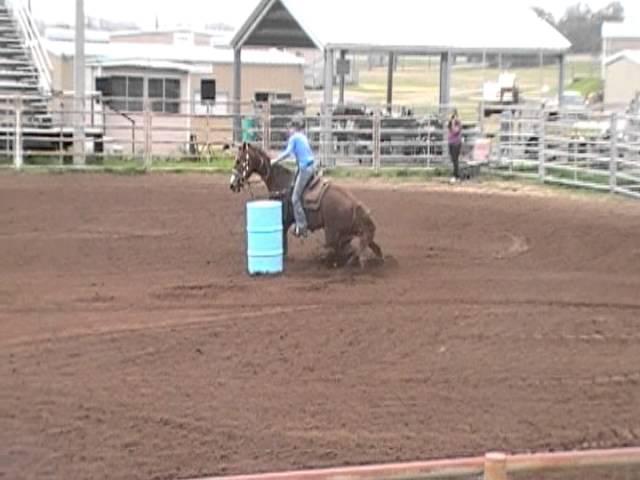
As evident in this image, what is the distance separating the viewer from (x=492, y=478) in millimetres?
4359

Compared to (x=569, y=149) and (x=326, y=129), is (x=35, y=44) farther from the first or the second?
(x=569, y=149)

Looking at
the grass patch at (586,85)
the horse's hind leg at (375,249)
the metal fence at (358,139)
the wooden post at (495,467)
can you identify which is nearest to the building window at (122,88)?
the metal fence at (358,139)

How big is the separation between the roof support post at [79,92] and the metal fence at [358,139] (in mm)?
53

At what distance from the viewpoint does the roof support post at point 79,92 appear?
29297 millimetres

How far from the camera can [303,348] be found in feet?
34.5

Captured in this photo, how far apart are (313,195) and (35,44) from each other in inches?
837

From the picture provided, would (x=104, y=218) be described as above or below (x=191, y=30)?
below

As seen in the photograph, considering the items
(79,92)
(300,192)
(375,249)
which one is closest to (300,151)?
(300,192)

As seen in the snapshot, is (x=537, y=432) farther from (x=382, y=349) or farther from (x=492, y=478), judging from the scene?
(x=492, y=478)

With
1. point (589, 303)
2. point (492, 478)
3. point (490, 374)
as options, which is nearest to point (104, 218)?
point (589, 303)

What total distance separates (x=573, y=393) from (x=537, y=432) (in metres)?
1.15

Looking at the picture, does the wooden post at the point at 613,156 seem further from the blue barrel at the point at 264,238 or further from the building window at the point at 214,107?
the building window at the point at 214,107

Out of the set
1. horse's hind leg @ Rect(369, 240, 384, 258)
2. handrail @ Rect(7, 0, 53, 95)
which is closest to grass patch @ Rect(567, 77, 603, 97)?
handrail @ Rect(7, 0, 53, 95)

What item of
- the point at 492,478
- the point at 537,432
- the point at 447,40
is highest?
the point at 447,40
